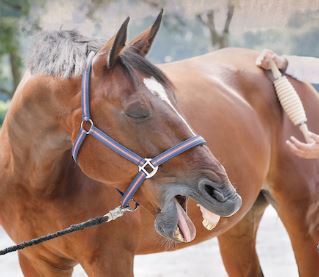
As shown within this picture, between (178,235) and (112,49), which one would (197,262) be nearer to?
(178,235)

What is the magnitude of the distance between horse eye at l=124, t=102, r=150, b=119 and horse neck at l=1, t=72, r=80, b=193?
20 cm

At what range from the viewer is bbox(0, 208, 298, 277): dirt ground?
4707 mm

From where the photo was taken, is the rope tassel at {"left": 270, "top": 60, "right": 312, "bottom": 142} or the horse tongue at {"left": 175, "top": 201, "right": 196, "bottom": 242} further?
the rope tassel at {"left": 270, "top": 60, "right": 312, "bottom": 142}

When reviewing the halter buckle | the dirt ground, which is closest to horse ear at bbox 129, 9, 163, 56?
the halter buckle

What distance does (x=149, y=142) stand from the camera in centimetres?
211

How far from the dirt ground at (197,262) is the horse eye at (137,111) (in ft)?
8.92

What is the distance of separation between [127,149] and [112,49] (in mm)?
320

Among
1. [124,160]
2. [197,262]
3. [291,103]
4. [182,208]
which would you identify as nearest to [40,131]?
[124,160]

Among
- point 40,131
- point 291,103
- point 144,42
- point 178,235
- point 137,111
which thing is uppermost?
point 291,103

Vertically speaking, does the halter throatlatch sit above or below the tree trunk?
below

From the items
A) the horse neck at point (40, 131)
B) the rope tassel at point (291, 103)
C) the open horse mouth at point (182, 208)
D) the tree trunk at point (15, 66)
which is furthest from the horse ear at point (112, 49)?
the tree trunk at point (15, 66)

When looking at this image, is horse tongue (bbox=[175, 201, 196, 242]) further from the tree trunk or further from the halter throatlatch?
the tree trunk

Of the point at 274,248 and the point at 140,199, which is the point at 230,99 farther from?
the point at 274,248

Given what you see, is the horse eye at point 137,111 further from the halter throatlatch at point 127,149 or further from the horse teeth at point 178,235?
the horse teeth at point 178,235
